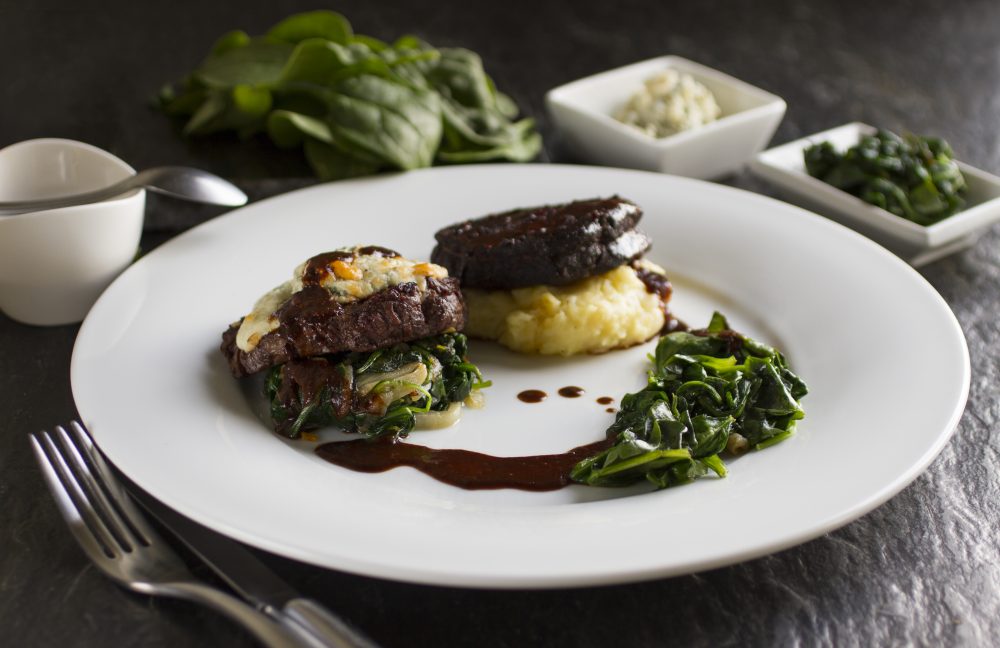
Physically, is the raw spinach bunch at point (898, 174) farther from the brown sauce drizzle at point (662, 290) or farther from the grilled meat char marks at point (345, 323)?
the grilled meat char marks at point (345, 323)

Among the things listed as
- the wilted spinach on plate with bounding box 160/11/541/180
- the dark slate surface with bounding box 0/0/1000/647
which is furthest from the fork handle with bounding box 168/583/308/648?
the wilted spinach on plate with bounding box 160/11/541/180

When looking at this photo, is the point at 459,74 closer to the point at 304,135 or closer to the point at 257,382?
the point at 304,135

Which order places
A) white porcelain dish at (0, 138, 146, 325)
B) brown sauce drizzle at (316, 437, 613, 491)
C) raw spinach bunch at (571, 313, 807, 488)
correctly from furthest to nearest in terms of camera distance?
white porcelain dish at (0, 138, 146, 325) → brown sauce drizzle at (316, 437, 613, 491) → raw spinach bunch at (571, 313, 807, 488)

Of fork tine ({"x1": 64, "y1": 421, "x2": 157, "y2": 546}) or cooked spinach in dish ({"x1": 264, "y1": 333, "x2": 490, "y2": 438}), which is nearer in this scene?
fork tine ({"x1": 64, "y1": 421, "x2": 157, "y2": 546})

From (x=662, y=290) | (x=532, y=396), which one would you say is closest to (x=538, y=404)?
(x=532, y=396)

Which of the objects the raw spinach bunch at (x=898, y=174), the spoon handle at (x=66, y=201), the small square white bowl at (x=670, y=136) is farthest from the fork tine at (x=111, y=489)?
the raw spinach bunch at (x=898, y=174)

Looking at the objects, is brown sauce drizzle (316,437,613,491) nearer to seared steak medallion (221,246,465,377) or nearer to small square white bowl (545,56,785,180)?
seared steak medallion (221,246,465,377)

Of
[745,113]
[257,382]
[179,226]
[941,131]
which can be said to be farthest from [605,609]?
[941,131]
